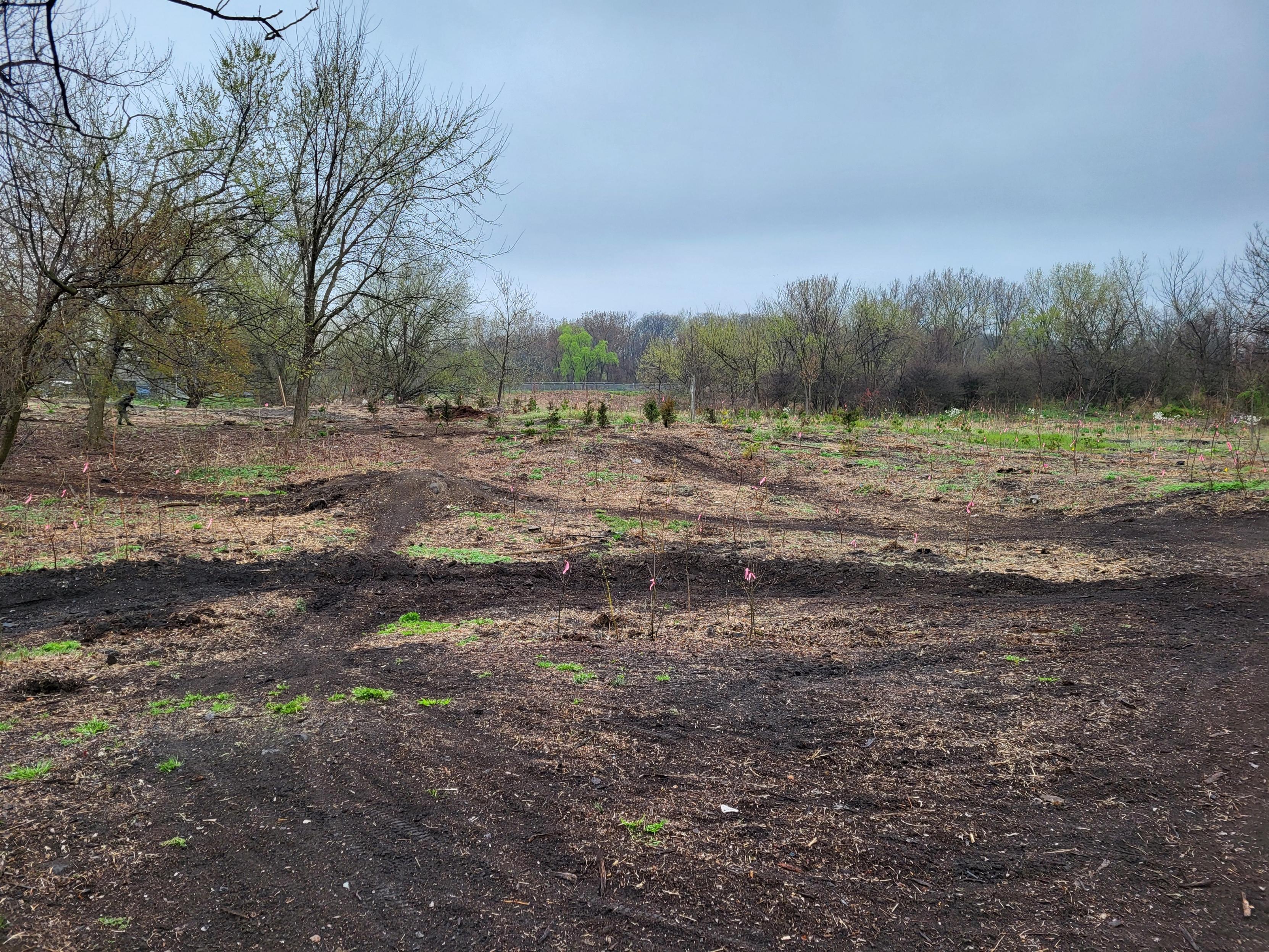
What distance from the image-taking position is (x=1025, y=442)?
1680 cm

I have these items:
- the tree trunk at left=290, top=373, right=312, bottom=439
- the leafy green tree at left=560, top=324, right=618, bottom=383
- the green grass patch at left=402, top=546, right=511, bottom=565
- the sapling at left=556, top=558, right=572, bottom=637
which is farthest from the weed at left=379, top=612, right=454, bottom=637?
the leafy green tree at left=560, top=324, right=618, bottom=383

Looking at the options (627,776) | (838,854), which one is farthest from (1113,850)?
(627,776)

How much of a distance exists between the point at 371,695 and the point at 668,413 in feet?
51.4

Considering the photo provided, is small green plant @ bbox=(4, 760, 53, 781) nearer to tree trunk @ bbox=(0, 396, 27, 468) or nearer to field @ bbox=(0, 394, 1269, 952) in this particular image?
field @ bbox=(0, 394, 1269, 952)

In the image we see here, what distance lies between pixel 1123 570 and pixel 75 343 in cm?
1227

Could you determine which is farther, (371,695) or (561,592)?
(561,592)

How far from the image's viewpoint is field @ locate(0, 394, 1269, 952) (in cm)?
241

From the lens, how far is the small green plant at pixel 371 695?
3996mm

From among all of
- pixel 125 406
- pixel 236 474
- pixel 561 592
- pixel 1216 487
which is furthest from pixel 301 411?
pixel 1216 487

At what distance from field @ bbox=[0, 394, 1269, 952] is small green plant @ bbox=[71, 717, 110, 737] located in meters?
0.02

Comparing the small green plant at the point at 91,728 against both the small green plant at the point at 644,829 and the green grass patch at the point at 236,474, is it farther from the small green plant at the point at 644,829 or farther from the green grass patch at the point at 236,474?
the green grass patch at the point at 236,474

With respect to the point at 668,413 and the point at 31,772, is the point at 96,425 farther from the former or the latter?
the point at 31,772

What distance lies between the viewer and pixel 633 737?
3.58 m

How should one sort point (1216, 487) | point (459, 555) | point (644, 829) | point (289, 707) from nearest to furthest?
point (644, 829) → point (289, 707) → point (459, 555) → point (1216, 487)
